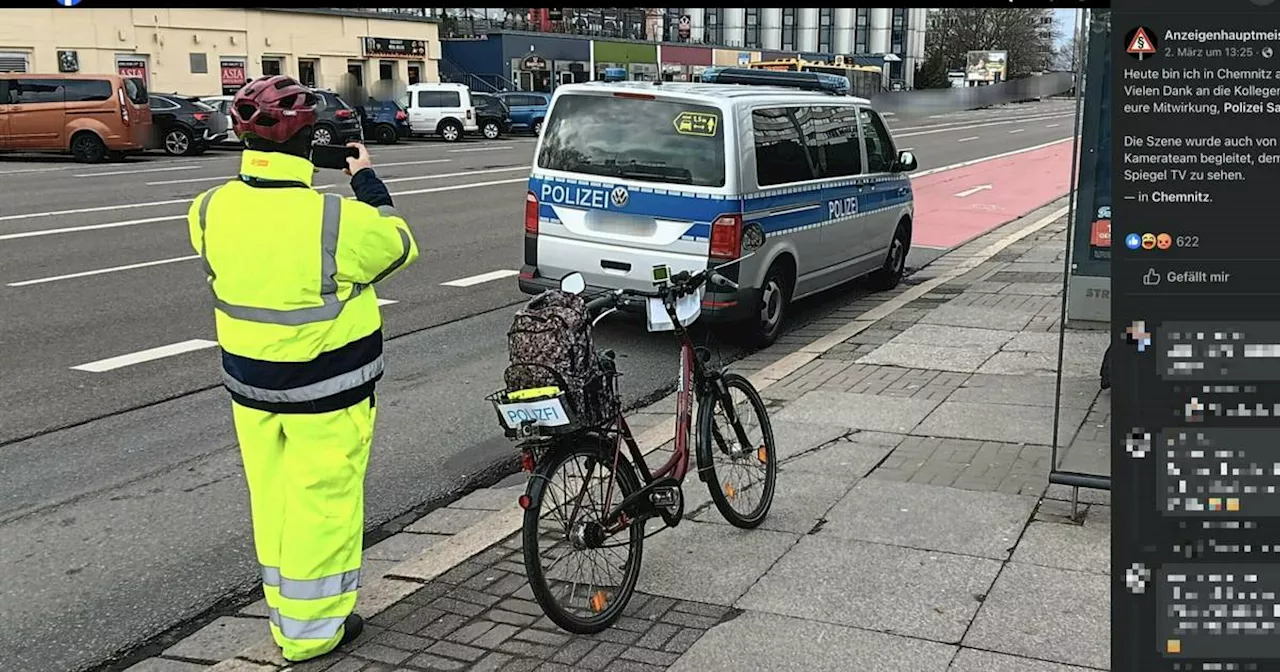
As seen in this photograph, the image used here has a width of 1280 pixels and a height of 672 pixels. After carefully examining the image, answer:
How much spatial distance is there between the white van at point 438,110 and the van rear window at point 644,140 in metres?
28.8

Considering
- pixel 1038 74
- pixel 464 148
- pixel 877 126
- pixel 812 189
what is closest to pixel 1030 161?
pixel 464 148

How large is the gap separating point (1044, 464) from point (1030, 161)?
25.1m

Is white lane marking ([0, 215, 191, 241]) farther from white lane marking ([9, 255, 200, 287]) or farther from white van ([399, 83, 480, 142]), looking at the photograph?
white van ([399, 83, 480, 142])

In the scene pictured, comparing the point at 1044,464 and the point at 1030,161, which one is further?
the point at 1030,161

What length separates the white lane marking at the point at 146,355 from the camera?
306 inches

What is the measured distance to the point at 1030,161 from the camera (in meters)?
28.9

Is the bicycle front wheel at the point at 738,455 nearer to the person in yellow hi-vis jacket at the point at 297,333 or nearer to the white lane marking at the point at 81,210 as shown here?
the person in yellow hi-vis jacket at the point at 297,333

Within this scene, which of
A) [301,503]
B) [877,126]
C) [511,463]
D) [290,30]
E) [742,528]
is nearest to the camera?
[301,503]

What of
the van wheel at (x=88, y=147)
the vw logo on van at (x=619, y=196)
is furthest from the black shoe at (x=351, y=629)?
the van wheel at (x=88, y=147)

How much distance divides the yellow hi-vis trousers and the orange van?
25.0 meters

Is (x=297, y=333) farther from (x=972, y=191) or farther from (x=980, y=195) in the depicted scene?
(x=972, y=191)

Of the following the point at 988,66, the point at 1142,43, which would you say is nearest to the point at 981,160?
the point at 1142,43

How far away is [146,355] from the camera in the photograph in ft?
26.7

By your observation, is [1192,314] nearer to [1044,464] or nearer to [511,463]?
[1044,464]
